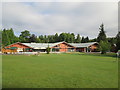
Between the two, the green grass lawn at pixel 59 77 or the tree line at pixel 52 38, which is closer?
the green grass lawn at pixel 59 77

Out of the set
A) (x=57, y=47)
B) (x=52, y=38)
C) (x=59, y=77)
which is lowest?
(x=59, y=77)

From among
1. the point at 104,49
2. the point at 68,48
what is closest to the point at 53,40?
the point at 68,48

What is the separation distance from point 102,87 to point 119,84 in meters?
0.94

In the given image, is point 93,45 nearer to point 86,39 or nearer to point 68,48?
point 68,48

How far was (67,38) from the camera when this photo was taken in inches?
2768

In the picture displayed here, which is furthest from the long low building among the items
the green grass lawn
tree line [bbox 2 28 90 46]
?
the green grass lawn

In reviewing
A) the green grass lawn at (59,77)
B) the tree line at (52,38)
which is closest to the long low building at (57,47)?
the tree line at (52,38)

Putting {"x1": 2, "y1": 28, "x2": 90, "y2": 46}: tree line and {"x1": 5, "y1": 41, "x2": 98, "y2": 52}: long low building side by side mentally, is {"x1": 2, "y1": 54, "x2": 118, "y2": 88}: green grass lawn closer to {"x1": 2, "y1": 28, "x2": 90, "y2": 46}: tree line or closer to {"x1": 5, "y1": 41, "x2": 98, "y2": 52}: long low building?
{"x1": 5, "y1": 41, "x2": 98, "y2": 52}: long low building

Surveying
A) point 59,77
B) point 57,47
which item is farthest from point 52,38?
point 59,77

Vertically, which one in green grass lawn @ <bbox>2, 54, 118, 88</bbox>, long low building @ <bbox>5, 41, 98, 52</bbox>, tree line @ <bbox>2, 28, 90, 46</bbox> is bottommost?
green grass lawn @ <bbox>2, 54, 118, 88</bbox>

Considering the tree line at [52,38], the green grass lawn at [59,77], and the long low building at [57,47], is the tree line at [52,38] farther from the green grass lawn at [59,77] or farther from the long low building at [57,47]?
the green grass lawn at [59,77]

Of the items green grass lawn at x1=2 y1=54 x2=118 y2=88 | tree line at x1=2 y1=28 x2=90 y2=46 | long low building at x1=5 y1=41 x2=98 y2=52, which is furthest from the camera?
tree line at x1=2 y1=28 x2=90 y2=46

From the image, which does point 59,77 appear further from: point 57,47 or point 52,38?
point 52,38

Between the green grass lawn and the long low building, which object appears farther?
the long low building
